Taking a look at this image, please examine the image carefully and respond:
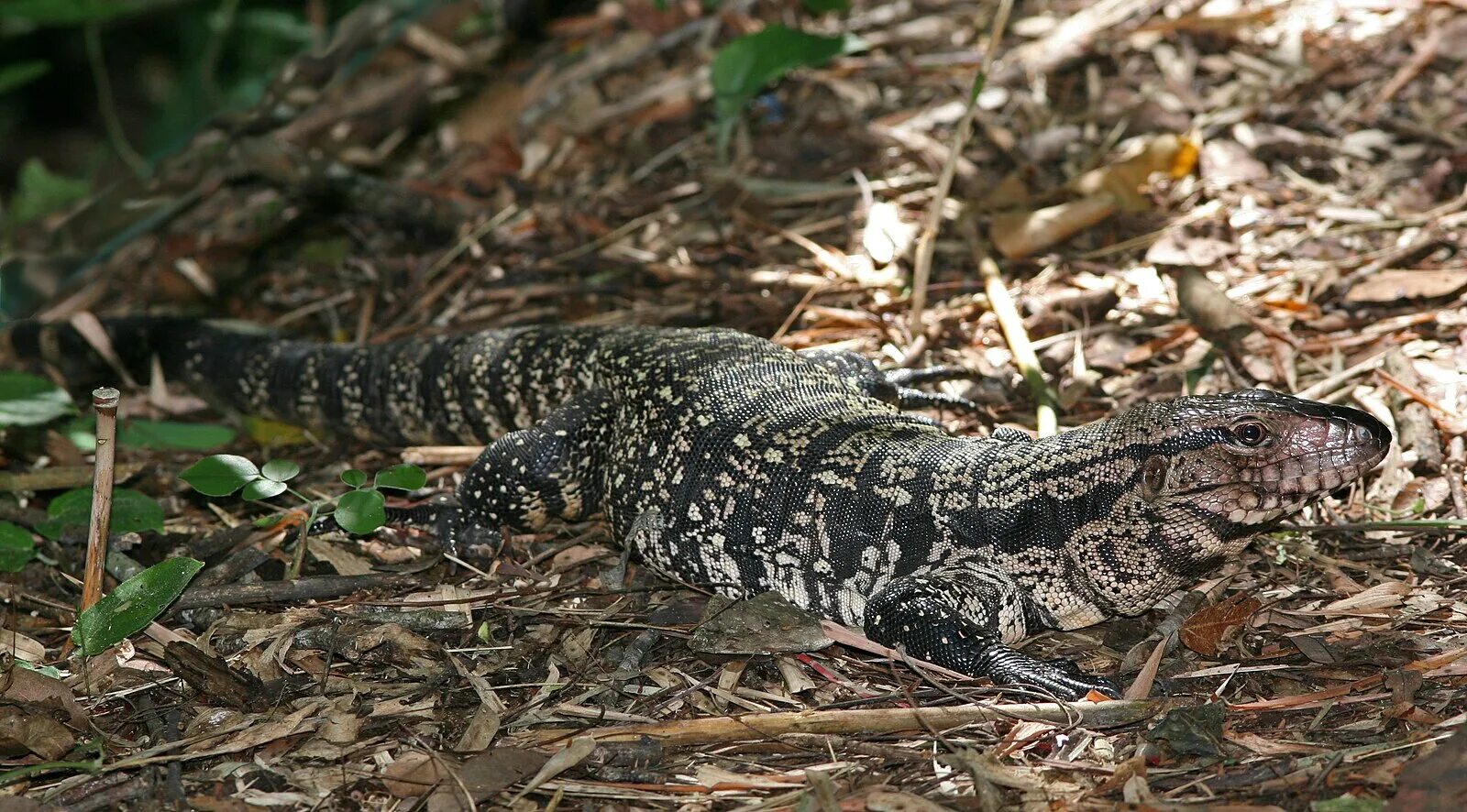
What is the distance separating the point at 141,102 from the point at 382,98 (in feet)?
26.6

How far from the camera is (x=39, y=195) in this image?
11570mm

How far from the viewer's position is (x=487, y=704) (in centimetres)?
480

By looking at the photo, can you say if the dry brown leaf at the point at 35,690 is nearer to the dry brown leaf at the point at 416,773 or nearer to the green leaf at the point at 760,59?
the dry brown leaf at the point at 416,773

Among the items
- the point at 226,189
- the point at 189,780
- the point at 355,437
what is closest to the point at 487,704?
the point at 189,780

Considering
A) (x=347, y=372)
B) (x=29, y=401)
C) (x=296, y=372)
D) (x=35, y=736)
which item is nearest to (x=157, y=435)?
(x=29, y=401)

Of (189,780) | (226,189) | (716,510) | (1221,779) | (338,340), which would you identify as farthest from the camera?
(226,189)

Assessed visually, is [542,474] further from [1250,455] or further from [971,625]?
[1250,455]

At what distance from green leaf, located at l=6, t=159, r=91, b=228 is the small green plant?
7.07 metres

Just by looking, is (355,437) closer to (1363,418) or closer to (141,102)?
(1363,418)

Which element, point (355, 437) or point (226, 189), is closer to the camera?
→ point (355, 437)

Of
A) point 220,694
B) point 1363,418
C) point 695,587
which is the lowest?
point 695,587

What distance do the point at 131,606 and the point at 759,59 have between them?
506 centimetres

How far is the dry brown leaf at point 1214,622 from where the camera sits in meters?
5.06

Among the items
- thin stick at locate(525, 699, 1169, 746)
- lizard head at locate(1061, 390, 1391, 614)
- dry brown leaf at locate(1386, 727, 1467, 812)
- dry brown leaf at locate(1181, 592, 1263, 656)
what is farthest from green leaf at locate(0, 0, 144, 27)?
dry brown leaf at locate(1386, 727, 1467, 812)
